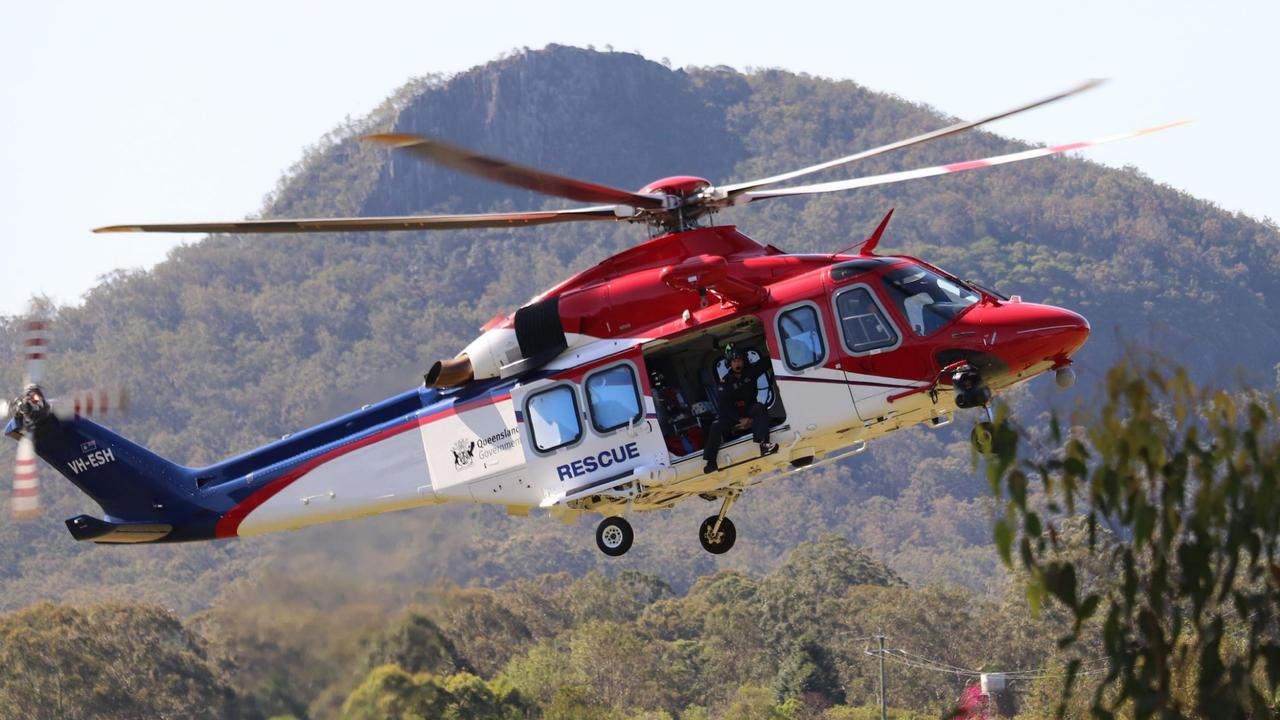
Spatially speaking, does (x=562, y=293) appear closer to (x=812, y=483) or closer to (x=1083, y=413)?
(x=1083, y=413)

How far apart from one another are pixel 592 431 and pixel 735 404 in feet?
5.31

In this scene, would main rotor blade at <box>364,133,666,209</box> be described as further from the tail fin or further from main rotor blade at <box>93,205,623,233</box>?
the tail fin

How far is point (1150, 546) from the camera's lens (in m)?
10.7

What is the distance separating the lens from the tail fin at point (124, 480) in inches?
855

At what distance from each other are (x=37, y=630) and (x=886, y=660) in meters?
33.6

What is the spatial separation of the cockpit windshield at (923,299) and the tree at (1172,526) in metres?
7.78

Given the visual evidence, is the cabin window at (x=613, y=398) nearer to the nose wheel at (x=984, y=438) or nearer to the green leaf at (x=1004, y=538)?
the nose wheel at (x=984, y=438)

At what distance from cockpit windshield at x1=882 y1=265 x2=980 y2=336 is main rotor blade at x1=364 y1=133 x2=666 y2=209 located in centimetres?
299

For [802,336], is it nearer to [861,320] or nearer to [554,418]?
[861,320]

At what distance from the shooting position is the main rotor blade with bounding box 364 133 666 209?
587 inches

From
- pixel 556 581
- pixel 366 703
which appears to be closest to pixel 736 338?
pixel 366 703

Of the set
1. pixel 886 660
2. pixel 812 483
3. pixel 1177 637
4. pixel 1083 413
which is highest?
pixel 1083 413

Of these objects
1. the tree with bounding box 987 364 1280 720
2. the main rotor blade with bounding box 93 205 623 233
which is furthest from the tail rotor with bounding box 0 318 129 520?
the tree with bounding box 987 364 1280 720

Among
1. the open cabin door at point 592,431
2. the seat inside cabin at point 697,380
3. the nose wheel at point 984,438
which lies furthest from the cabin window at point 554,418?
the nose wheel at point 984,438
